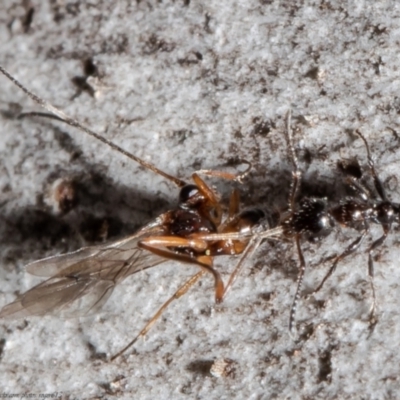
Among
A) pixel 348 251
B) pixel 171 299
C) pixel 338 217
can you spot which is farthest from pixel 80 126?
pixel 348 251

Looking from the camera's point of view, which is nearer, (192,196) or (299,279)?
(299,279)

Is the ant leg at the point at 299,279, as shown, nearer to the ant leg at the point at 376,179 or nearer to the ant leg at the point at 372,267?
the ant leg at the point at 372,267

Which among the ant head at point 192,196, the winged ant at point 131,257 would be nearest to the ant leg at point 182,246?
the winged ant at point 131,257

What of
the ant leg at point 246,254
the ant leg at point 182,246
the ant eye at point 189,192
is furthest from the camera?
the ant eye at point 189,192

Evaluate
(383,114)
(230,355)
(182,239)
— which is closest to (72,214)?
(182,239)

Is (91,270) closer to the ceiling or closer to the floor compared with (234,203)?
closer to the floor

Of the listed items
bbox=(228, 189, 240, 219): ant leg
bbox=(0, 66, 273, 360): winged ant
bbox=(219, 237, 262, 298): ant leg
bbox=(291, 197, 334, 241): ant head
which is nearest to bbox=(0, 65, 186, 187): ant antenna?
bbox=(0, 66, 273, 360): winged ant

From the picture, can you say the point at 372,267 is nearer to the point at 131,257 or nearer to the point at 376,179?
the point at 376,179

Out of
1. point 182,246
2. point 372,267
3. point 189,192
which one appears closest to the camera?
point 372,267
